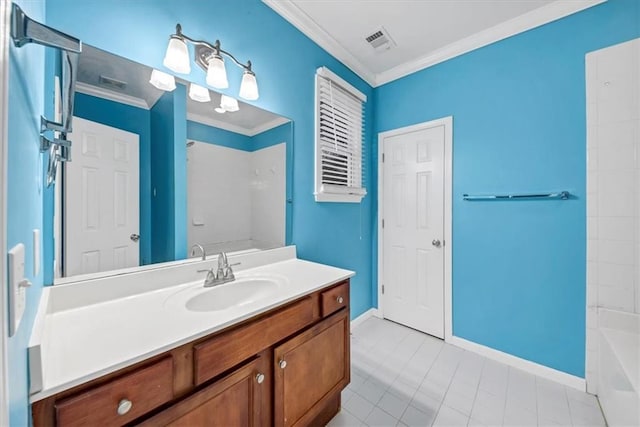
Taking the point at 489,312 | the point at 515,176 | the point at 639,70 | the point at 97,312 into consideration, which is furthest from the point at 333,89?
the point at 489,312

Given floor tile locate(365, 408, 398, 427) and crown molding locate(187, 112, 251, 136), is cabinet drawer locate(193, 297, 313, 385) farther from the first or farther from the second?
crown molding locate(187, 112, 251, 136)

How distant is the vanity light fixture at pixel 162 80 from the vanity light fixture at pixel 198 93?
84mm

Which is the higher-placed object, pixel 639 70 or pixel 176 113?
pixel 639 70

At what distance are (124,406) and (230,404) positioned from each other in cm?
36

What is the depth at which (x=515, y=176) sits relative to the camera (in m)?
1.92

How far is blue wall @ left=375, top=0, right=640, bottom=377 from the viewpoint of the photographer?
5.51ft

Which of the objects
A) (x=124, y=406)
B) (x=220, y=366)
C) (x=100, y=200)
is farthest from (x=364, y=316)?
(x=100, y=200)

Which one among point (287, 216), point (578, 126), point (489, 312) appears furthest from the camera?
point (489, 312)

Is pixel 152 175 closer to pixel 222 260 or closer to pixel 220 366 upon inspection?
pixel 222 260

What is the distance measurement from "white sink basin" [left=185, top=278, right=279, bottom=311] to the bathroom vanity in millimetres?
22

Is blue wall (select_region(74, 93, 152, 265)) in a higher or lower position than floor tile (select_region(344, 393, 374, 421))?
higher

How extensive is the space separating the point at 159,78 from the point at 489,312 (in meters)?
2.68

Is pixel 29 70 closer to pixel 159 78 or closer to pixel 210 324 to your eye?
pixel 159 78

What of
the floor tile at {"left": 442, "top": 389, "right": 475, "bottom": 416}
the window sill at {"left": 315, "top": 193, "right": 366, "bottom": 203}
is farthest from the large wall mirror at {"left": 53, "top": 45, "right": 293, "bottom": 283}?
the floor tile at {"left": 442, "top": 389, "right": 475, "bottom": 416}
